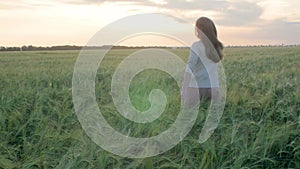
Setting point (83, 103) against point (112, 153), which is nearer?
point (112, 153)

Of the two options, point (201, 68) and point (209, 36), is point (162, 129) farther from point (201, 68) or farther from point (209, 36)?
point (209, 36)

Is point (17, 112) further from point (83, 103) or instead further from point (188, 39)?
point (188, 39)

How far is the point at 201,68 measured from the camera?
4262 mm

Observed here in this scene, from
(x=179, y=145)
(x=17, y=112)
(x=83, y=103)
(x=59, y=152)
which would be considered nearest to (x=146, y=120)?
(x=179, y=145)

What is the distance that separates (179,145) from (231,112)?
113cm

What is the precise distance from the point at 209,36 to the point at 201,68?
45 cm

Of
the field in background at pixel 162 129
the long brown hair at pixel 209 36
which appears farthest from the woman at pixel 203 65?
the field in background at pixel 162 129

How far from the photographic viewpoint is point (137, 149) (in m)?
2.56

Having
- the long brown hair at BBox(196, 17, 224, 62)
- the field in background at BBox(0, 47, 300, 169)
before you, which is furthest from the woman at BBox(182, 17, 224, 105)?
the field in background at BBox(0, 47, 300, 169)

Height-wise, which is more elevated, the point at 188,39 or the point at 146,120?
the point at 188,39

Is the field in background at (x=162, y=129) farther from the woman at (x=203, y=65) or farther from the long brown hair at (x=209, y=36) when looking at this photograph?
the long brown hair at (x=209, y=36)

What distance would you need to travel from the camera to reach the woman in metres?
4.07

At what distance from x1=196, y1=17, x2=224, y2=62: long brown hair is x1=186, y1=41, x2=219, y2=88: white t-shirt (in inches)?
2.7

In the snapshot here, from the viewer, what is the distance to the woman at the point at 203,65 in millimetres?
4070
